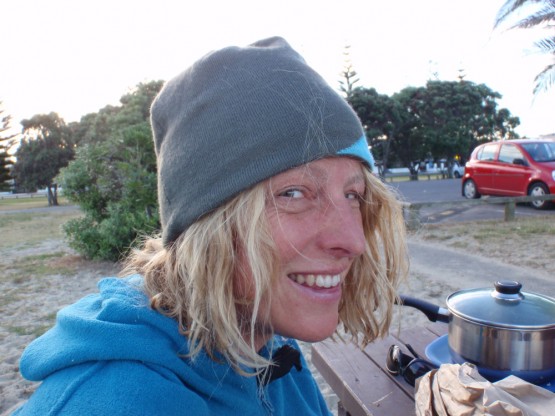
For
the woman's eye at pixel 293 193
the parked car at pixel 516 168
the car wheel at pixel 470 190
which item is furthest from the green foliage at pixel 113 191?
the car wheel at pixel 470 190

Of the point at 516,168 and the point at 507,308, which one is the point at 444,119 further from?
the point at 507,308

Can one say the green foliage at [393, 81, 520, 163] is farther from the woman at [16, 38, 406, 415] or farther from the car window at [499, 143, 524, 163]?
the woman at [16, 38, 406, 415]

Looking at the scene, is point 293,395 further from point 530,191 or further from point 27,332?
point 530,191

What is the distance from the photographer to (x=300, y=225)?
1.14 metres

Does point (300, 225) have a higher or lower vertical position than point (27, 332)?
higher

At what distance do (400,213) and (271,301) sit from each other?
0.62 m

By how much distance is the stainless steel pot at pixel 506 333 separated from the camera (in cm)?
130

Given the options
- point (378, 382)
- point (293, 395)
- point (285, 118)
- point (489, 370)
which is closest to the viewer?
point (285, 118)

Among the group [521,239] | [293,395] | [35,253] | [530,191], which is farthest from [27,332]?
[530,191]

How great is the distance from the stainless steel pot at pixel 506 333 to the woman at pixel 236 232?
50cm

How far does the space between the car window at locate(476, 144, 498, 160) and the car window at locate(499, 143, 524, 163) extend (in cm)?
23

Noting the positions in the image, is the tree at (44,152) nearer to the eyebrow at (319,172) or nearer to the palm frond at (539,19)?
the palm frond at (539,19)

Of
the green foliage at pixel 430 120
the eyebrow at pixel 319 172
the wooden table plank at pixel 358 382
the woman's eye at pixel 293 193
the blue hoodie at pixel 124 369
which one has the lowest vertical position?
the wooden table plank at pixel 358 382

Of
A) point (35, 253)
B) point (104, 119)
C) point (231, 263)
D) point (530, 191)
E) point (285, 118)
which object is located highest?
point (104, 119)
